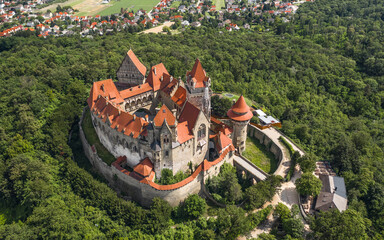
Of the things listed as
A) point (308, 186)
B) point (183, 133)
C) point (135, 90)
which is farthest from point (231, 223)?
point (135, 90)

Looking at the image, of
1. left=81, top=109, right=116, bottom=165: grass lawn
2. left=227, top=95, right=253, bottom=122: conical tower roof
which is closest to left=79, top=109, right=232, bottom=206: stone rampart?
left=81, top=109, right=116, bottom=165: grass lawn

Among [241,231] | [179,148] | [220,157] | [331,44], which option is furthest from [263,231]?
[331,44]

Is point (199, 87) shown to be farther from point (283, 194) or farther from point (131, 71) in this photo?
point (283, 194)

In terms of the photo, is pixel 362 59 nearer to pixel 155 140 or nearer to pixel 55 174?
pixel 155 140

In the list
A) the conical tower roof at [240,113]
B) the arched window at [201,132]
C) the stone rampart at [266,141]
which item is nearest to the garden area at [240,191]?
the arched window at [201,132]

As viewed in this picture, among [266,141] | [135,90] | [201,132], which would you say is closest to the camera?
[201,132]
